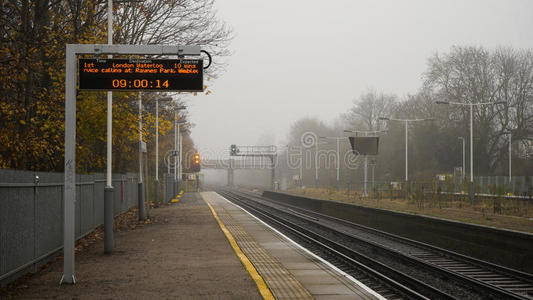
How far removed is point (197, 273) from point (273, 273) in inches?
60.4

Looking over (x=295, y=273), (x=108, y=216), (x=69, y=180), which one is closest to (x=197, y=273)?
(x=295, y=273)

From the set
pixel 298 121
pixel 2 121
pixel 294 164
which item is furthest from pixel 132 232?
pixel 298 121

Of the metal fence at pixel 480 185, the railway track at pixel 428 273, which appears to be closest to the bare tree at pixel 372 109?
the metal fence at pixel 480 185

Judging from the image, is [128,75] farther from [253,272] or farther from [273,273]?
[273,273]

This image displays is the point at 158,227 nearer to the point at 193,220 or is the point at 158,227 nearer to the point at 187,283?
→ the point at 193,220

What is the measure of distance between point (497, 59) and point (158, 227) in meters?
48.9

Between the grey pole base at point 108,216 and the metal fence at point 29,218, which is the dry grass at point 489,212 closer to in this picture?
the grey pole base at point 108,216

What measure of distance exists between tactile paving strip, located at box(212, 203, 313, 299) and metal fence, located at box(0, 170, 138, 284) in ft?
15.0

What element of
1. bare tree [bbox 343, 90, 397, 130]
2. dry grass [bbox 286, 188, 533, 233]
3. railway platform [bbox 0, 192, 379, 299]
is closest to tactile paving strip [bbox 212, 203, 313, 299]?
railway platform [bbox 0, 192, 379, 299]

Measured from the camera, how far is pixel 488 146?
196 ft

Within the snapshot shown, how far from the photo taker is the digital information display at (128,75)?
Answer: 10805mm

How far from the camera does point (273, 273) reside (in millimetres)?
10867

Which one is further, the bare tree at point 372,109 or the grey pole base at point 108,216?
the bare tree at point 372,109

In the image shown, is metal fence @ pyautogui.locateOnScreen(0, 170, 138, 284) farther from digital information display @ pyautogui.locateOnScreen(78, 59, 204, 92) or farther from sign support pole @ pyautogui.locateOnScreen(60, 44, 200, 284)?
digital information display @ pyautogui.locateOnScreen(78, 59, 204, 92)
